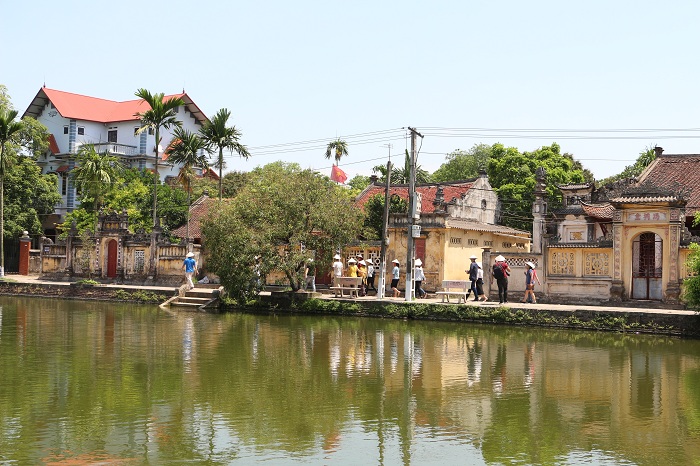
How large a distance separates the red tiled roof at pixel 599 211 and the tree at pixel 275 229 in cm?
1141

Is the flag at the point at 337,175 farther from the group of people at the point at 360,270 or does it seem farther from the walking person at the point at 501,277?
the walking person at the point at 501,277

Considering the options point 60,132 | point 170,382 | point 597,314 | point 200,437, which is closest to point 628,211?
point 597,314

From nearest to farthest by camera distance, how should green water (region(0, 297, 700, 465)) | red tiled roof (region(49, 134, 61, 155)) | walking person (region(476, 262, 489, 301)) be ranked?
green water (region(0, 297, 700, 465)), walking person (region(476, 262, 489, 301)), red tiled roof (region(49, 134, 61, 155))

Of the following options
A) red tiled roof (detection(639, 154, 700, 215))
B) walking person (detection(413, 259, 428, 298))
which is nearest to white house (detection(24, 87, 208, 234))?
walking person (detection(413, 259, 428, 298))

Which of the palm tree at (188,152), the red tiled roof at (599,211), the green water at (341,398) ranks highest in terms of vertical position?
the palm tree at (188,152)

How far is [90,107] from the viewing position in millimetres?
63594

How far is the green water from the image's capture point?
972cm

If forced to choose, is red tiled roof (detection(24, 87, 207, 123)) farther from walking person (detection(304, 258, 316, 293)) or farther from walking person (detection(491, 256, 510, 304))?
walking person (detection(491, 256, 510, 304))

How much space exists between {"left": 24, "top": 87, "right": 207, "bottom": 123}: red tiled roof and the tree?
3410 cm

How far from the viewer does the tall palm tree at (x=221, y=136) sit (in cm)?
4156

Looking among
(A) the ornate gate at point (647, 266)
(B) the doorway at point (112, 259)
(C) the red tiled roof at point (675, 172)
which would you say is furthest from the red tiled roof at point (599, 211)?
(B) the doorway at point (112, 259)

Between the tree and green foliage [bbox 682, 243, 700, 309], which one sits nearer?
green foliage [bbox 682, 243, 700, 309]

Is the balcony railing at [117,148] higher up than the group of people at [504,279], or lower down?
higher up

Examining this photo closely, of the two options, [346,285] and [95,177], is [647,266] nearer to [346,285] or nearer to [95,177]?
[346,285]
